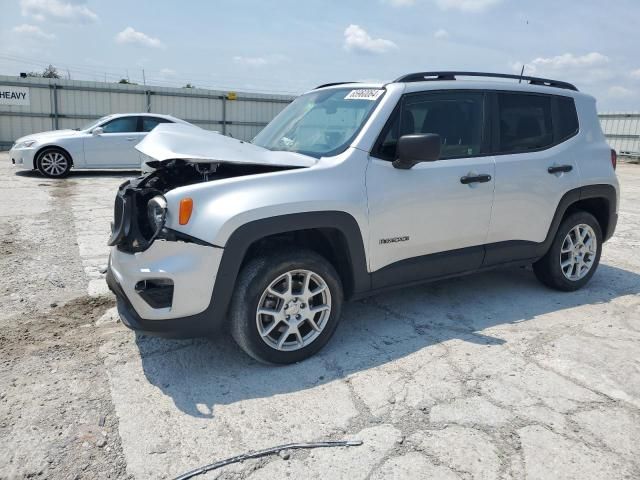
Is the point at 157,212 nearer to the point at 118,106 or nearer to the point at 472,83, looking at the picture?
the point at 472,83

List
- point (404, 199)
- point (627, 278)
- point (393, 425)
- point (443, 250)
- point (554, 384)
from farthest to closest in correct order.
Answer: point (627, 278), point (443, 250), point (404, 199), point (554, 384), point (393, 425)

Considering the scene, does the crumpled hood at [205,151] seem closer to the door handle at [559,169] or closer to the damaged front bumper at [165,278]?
the damaged front bumper at [165,278]

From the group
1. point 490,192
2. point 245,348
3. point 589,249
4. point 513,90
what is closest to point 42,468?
point 245,348

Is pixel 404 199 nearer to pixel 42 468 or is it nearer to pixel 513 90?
pixel 513 90

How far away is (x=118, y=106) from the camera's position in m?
19.2

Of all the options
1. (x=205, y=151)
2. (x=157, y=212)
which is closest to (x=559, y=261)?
(x=205, y=151)

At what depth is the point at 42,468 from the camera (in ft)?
7.92

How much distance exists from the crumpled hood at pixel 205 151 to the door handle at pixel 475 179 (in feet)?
3.94

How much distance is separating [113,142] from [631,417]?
466 inches

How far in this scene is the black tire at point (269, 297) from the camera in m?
3.18

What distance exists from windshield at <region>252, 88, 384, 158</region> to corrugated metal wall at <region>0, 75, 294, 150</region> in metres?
16.6

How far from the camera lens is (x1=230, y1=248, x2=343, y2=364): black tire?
318 cm

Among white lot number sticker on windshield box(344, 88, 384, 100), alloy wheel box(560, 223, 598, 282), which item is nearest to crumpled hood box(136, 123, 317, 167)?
white lot number sticker on windshield box(344, 88, 384, 100)

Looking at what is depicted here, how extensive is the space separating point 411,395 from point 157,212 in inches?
73.3
